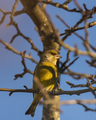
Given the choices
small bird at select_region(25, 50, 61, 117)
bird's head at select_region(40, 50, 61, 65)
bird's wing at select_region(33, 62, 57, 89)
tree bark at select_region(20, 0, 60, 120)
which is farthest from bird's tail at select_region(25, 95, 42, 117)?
bird's head at select_region(40, 50, 61, 65)

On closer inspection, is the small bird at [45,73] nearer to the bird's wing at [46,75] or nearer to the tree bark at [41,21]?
the bird's wing at [46,75]

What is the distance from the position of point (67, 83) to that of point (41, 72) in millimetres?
986

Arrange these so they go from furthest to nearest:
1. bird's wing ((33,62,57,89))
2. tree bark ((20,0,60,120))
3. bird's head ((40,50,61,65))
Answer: bird's head ((40,50,61,65)) → bird's wing ((33,62,57,89)) → tree bark ((20,0,60,120))

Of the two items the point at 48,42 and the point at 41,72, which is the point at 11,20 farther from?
the point at 41,72

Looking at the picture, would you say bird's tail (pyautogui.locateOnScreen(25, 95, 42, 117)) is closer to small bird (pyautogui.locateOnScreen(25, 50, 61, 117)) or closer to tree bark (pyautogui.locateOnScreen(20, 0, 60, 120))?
small bird (pyautogui.locateOnScreen(25, 50, 61, 117))

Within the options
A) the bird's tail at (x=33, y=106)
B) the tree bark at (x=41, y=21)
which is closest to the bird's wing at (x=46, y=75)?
the bird's tail at (x=33, y=106)

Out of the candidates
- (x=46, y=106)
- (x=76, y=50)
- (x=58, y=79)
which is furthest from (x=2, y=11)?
(x=76, y=50)

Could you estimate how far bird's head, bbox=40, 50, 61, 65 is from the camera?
4.97 m

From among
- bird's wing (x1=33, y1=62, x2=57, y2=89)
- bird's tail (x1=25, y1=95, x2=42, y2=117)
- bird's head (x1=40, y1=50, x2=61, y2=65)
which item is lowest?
bird's tail (x1=25, y1=95, x2=42, y2=117)

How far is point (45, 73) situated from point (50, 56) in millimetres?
823

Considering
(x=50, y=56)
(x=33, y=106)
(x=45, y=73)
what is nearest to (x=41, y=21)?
(x=50, y=56)

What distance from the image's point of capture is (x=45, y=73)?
450cm

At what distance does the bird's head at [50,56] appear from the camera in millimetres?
4967

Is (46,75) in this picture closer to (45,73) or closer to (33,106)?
(45,73)
